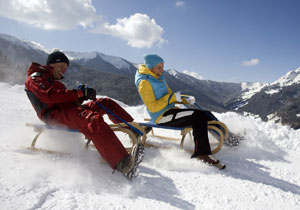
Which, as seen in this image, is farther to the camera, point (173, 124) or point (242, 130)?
point (242, 130)

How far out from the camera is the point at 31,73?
11.1ft

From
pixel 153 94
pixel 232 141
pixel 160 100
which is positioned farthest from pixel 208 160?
pixel 153 94

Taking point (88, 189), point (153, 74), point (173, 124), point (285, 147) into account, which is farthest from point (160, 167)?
point (285, 147)

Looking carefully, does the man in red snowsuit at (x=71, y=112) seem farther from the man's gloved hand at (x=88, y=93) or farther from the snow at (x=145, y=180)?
the snow at (x=145, y=180)

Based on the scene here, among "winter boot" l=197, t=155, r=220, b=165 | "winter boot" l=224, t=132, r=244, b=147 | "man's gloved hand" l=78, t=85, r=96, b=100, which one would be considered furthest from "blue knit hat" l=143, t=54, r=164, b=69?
"winter boot" l=224, t=132, r=244, b=147

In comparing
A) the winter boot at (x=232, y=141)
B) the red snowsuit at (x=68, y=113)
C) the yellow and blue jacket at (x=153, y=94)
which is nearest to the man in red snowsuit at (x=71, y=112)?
the red snowsuit at (x=68, y=113)

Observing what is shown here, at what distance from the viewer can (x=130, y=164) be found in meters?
2.74

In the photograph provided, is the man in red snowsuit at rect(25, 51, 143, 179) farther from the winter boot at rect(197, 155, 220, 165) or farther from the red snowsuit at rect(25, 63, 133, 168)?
the winter boot at rect(197, 155, 220, 165)

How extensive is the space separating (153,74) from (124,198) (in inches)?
101

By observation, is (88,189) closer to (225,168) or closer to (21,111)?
(225,168)

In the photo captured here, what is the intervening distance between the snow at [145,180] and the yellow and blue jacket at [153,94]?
837 mm

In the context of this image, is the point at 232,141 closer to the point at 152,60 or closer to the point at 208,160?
the point at 208,160

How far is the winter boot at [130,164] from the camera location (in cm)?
271

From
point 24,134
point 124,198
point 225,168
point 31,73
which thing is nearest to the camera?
point 124,198
